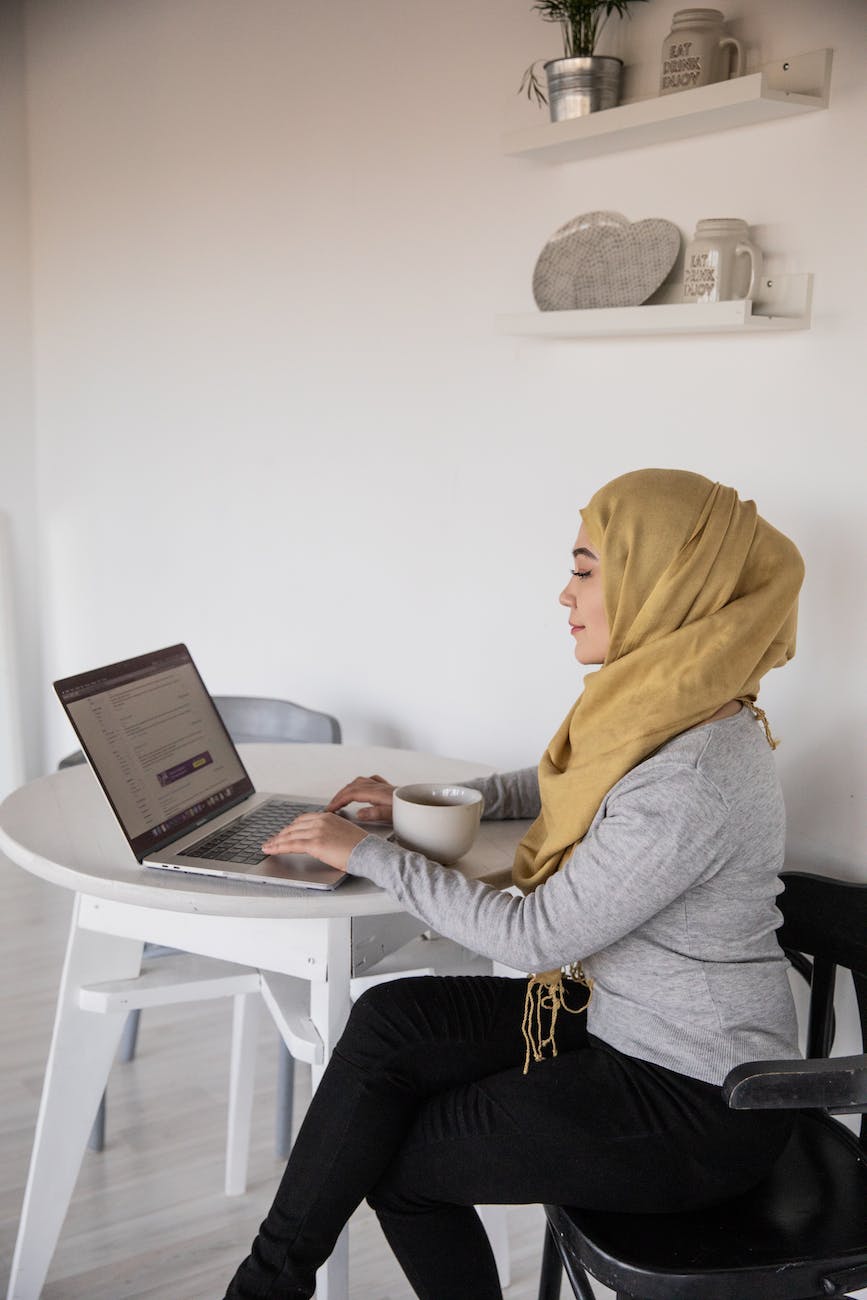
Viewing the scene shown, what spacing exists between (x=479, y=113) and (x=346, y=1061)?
5.82ft

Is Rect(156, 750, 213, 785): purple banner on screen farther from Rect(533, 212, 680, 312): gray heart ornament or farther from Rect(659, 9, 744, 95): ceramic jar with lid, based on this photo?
Rect(659, 9, 744, 95): ceramic jar with lid

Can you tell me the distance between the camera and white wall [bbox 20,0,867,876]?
6.20 ft

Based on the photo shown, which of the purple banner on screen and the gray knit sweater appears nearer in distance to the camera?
the gray knit sweater

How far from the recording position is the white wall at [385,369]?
1891mm

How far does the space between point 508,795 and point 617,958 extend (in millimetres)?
445

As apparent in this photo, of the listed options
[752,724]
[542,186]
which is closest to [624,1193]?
[752,724]

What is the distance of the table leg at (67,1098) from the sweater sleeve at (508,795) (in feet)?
1.83

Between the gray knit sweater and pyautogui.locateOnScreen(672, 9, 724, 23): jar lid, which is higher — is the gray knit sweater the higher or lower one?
the lower one

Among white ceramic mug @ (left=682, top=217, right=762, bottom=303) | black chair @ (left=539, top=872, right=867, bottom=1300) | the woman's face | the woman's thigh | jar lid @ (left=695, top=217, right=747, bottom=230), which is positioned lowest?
black chair @ (left=539, top=872, right=867, bottom=1300)

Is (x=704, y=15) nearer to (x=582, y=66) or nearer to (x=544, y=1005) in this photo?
(x=582, y=66)

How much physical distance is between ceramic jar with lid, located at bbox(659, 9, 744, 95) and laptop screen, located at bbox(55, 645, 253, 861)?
1.12m

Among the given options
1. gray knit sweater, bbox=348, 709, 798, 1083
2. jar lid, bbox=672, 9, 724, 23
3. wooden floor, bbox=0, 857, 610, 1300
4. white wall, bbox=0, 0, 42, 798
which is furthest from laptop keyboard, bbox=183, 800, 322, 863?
white wall, bbox=0, 0, 42, 798

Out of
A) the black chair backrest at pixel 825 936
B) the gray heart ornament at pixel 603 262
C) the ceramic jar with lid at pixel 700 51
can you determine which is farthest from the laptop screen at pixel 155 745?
the ceramic jar with lid at pixel 700 51

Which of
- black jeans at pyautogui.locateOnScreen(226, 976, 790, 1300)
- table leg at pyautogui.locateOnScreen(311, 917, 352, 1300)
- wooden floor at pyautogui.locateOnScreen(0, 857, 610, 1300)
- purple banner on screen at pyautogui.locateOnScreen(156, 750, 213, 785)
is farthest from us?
wooden floor at pyautogui.locateOnScreen(0, 857, 610, 1300)
